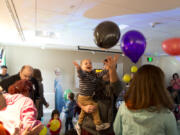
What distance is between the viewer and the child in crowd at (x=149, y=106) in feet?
3.66

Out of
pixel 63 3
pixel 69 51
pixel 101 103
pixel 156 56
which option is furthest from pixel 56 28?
pixel 156 56

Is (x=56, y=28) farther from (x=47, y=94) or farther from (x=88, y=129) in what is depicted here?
(x=47, y=94)

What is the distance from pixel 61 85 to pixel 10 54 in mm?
2355

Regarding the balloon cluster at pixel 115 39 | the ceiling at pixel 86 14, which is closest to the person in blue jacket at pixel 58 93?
the ceiling at pixel 86 14

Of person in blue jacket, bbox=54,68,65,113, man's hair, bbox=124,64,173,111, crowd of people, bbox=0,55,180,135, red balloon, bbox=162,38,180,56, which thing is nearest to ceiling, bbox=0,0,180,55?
red balloon, bbox=162,38,180,56

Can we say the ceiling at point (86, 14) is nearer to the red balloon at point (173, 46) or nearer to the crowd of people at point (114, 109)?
the red balloon at point (173, 46)

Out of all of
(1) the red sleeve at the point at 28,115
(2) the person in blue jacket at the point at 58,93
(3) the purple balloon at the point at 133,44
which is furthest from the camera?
(2) the person in blue jacket at the point at 58,93

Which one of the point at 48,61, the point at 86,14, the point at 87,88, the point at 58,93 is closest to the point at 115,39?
the point at 87,88

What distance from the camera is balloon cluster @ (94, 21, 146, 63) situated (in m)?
1.76

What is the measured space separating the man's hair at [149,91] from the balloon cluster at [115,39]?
0.66 meters

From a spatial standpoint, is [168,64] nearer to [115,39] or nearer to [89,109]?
[115,39]

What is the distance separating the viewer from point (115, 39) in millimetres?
1812

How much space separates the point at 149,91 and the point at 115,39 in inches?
33.2

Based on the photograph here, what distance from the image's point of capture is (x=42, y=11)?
262 centimetres
